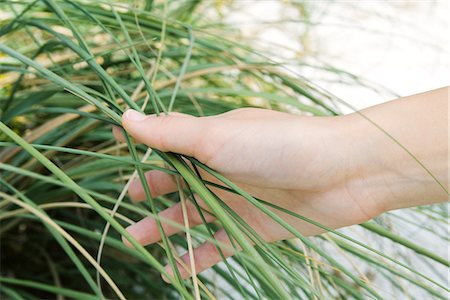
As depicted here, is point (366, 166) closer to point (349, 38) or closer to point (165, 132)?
point (165, 132)

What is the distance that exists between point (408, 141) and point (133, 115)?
0.24m

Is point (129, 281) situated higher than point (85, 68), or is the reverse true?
point (85, 68)

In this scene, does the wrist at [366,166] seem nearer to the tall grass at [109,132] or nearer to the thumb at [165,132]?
the tall grass at [109,132]

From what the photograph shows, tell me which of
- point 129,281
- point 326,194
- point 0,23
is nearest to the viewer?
point 326,194

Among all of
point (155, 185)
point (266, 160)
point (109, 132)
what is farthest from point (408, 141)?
point (109, 132)

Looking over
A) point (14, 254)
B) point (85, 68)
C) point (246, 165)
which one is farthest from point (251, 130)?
point (14, 254)

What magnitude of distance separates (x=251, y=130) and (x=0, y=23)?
0.38 meters

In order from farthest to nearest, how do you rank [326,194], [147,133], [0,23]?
[0,23], [326,194], [147,133]

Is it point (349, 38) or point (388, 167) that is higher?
point (349, 38)

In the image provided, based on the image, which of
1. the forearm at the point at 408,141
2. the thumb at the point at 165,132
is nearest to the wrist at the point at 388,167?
the forearm at the point at 408,141

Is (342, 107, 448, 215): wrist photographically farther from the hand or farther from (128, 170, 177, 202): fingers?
(128, 170, 177, 202): fingers

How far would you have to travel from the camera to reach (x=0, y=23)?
2.45ft

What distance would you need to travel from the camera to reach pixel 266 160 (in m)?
0.53

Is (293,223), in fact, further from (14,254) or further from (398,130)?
(14,254)
